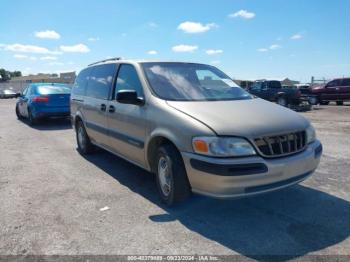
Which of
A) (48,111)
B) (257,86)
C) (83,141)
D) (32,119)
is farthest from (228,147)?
(257,86)

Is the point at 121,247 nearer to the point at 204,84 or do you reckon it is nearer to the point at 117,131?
the point at 117,131

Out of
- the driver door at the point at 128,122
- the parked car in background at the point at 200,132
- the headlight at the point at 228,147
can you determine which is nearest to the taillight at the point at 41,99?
the parked car in background at the point at 200,132

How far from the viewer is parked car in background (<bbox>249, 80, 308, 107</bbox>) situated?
18672 mm

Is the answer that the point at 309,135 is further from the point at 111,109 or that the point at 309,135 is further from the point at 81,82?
the point at 81,82

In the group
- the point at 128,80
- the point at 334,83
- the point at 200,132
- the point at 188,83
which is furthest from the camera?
the point at 334,83

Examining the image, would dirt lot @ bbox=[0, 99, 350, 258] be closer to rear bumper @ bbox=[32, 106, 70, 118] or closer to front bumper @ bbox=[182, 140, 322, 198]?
front bumper @ bbox=[182, 140, 322, 198]

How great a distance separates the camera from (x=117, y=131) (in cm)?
504

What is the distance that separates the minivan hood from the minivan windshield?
10.2 inches

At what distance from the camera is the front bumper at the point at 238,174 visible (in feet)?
10.6

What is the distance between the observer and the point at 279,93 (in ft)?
61.4

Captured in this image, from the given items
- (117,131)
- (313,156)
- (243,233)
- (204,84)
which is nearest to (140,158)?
(117,131)

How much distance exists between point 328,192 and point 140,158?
2.60 meters

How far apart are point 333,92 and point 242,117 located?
68.5 feet

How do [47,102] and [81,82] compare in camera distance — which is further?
[47,102]
